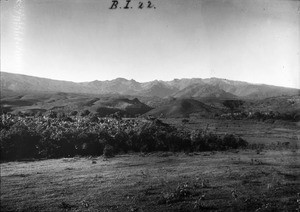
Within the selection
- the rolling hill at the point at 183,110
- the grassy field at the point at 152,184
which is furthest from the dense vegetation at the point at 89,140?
the rolling hill at the point at 183,110

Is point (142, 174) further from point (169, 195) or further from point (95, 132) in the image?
point (95, 132)

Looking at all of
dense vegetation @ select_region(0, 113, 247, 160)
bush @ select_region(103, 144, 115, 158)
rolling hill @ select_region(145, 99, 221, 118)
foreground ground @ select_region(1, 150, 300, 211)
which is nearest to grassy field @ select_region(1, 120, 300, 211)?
foreground ground @ select_region(1, 150, 300, 211)

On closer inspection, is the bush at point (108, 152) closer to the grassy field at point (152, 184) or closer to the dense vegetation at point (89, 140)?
the dense vegetation at point (89, 140)

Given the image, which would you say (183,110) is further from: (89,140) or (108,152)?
(108,152)

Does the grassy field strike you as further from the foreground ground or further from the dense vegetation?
the dense vegetation

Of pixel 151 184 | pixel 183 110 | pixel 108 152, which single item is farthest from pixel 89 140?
pixel 183 110

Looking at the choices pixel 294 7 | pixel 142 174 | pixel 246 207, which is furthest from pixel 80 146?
pixel 294 7
